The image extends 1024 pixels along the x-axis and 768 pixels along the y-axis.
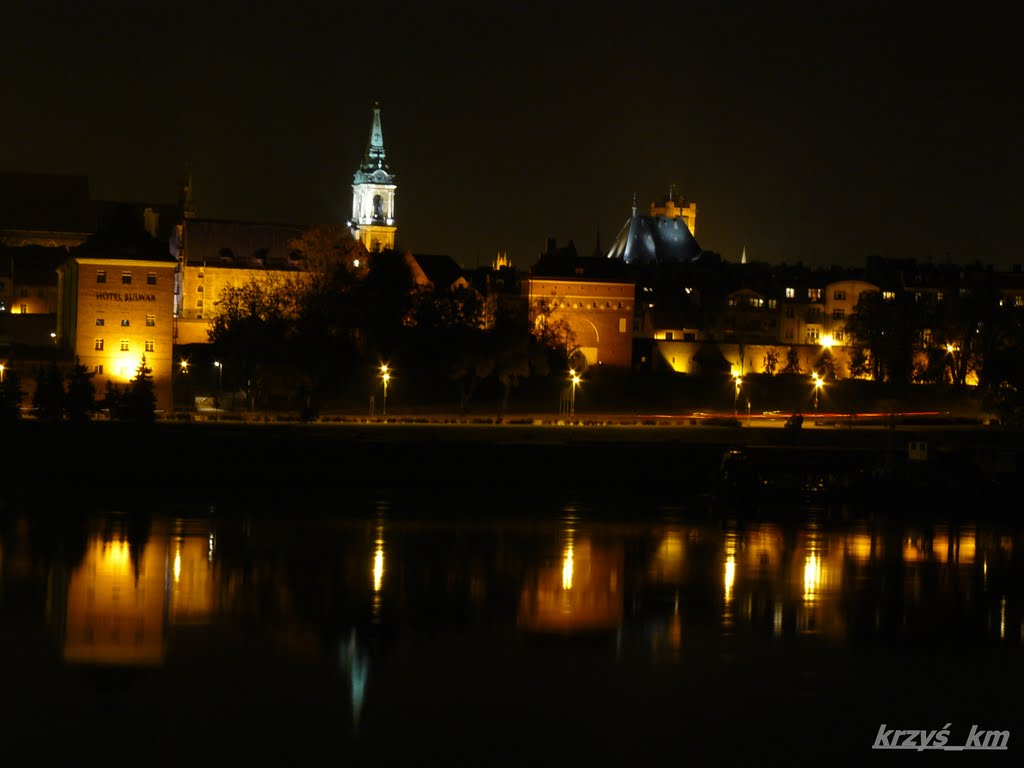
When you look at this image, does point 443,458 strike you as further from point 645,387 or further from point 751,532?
point 645,387

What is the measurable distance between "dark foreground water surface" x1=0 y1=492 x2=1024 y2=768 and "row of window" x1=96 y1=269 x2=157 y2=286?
45.9 meters

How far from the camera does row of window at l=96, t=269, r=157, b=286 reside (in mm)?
78312

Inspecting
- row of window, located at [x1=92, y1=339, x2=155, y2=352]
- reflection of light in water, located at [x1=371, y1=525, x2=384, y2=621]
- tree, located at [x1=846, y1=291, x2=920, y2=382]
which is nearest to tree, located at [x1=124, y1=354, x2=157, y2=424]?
row of window, located at [x1=92, y1=339, x2=155, y2=352]

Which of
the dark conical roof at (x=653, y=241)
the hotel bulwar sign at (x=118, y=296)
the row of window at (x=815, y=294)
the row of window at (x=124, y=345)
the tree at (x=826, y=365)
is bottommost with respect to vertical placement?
the row of window at (x=124, y=345)

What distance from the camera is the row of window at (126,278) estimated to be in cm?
7831

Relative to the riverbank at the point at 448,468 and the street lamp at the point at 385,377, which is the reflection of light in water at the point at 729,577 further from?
the street lamp at the point at 385,377

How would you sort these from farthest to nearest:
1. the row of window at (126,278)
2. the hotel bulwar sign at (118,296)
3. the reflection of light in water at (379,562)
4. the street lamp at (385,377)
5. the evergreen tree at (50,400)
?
1. the row of window at (126,278)
2. the hotel bulwar sign at (118,296)
3. the street lamp at (385,377)
4. the evergreen tree at (50,400)
5. the reflection of light in water at (379,562)

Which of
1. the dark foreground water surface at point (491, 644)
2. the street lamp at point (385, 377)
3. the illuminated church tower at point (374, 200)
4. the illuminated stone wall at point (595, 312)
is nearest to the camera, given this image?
the dark foreground water surface at point (491, 644)

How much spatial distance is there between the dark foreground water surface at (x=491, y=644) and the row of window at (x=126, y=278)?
151 ft

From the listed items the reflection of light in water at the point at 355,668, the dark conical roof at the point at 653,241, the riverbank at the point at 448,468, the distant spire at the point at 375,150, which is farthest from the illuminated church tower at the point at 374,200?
the reflection of light in water at the point at 355,668

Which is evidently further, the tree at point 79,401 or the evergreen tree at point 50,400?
the evergreen tree at point 50,400

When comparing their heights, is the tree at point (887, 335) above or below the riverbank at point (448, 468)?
above

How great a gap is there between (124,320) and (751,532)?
4977 centimetres

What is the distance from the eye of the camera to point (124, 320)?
255 ft
